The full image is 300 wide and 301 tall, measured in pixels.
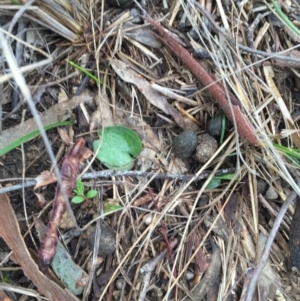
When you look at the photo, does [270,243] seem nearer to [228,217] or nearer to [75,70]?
[228,217]

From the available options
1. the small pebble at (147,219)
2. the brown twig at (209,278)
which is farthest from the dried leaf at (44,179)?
the brown twig at (209,278)

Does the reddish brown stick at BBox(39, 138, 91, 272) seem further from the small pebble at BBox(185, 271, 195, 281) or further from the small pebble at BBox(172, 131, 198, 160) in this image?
the small pebble at BBox(185, 271, 195, 281)

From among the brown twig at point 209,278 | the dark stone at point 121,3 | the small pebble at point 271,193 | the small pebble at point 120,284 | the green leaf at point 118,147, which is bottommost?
the brown twig at point 209,278

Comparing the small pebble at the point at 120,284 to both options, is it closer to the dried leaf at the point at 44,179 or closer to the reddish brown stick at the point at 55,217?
the reddish brown stick at the point at 55,217

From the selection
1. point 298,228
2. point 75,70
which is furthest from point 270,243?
point 75,70

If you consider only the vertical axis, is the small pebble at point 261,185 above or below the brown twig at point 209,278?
above

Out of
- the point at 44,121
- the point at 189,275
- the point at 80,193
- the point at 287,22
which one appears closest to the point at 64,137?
the point at 44,121
